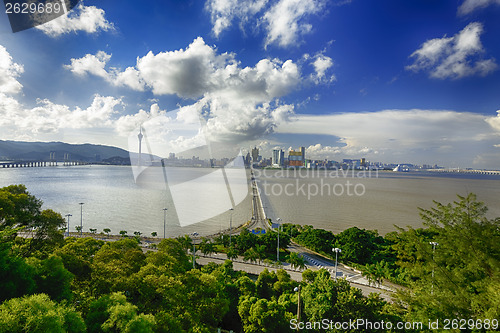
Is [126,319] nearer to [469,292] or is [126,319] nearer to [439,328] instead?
[439,328]

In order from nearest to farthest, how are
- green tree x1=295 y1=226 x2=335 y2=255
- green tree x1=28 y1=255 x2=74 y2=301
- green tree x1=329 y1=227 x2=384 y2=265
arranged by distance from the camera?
green tree x1=28 y1=255 x2=74 y2=301 → green tree x1=329 y1=227 x2=384 y2=265 → green tree x1=295 y1=226 x2=335 y2=255

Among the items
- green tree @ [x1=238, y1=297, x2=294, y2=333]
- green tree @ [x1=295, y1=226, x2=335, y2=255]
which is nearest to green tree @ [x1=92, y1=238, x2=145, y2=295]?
green tree @ [x1=238, y1=297, x2=294, y2=333]

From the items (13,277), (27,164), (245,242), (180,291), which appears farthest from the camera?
(27,164)

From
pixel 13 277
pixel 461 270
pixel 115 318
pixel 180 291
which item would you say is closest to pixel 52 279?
pixel 13 277

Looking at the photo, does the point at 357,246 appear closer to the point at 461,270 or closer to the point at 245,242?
the point at 245,242

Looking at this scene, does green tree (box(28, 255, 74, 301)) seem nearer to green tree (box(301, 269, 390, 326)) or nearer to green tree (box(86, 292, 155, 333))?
green tree (box(86, 292, 155, 333))

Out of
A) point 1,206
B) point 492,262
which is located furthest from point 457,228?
point 1,206

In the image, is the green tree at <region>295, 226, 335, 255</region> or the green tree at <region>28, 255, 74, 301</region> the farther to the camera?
the green tree at <region>295, 226, 335, 255</region>
